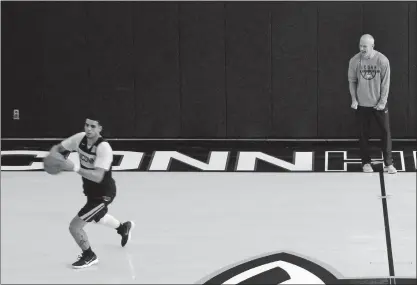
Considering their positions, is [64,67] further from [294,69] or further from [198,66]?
[294,69]

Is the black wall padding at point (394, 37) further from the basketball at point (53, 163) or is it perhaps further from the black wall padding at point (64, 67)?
the basketball at point (53, 163)

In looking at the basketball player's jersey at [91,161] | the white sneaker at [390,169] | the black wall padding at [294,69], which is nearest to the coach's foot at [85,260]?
the basketball player's jersey at [91,161]

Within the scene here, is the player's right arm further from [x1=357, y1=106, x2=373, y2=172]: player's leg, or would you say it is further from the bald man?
[x1=357, y1=106, x2=373, y2=172]: player's leg

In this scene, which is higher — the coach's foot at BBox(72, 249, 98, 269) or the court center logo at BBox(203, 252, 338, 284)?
the coach's foot at BBox(72, 249, 98, 269)

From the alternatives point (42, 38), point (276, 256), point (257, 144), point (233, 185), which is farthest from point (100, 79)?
point (276, 256)

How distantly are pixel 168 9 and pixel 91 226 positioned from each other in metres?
5.97

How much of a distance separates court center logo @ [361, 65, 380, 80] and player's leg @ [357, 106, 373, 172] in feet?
1.63

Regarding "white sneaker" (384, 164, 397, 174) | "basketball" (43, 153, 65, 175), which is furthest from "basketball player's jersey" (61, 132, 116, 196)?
"white sneaker" (384, 164, 397, 174)

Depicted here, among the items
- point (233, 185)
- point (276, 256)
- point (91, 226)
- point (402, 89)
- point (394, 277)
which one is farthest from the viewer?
point (402, 89)

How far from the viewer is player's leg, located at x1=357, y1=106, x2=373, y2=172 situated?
16.1 m

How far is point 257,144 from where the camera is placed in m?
18.6

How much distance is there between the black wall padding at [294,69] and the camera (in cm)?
1842

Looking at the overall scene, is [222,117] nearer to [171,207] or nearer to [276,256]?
[171,207]

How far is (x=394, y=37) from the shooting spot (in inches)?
722
